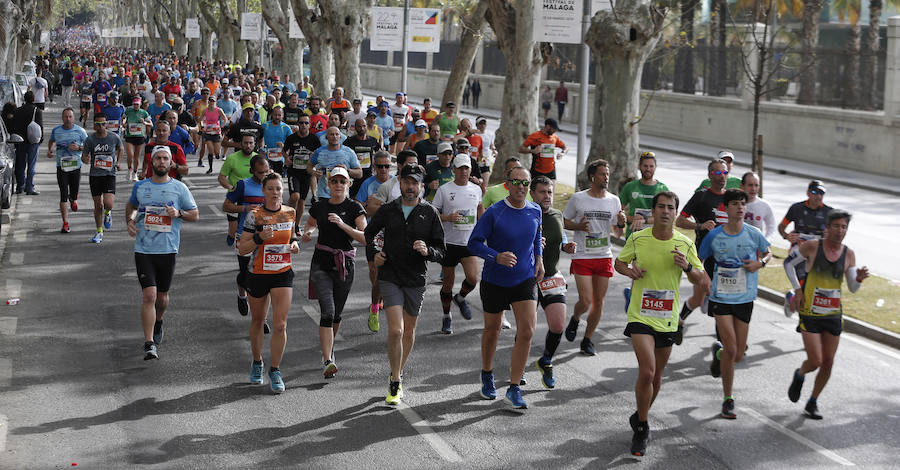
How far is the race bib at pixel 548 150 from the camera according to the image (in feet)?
59.0

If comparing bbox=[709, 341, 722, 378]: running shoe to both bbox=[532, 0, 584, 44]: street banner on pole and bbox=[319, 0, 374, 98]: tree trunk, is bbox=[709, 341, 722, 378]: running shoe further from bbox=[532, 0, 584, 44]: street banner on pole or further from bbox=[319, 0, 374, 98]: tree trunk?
bbox=[319, 0, 374, 98]: tree trunk

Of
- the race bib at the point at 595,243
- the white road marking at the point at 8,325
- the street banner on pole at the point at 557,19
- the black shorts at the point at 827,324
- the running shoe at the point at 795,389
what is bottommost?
the white road marking at the point at 8,325

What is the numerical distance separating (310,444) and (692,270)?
9.55 feet

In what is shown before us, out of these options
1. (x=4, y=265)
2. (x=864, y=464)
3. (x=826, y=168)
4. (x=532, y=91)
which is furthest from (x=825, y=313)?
(x=826, y=168)

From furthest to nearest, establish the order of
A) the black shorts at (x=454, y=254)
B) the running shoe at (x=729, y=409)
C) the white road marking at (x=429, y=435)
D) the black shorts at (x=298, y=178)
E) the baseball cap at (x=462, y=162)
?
1. the black shorts at (x=298, y=178)
2. the black shorts at (x=454, y=254)
3. the baseball cap at (x=462, y=162)
4. the running shoe at (x=729, y=409)
5. the white road marking at (x=429, y=435)

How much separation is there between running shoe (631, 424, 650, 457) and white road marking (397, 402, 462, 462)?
1.20 meters

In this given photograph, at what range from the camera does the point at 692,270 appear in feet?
26.7

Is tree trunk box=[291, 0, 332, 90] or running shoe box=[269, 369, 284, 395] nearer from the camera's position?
running shoe box=[269, 369, 284, 395]

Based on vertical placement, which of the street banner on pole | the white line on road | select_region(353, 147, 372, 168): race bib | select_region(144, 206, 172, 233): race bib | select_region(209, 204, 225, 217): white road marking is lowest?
the white line on road

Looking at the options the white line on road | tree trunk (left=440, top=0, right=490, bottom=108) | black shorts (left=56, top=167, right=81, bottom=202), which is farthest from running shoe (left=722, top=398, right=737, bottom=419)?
tree trunk (left=440, top=0, right=490, bottom=108)

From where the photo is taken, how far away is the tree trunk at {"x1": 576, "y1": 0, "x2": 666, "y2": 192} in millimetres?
19406

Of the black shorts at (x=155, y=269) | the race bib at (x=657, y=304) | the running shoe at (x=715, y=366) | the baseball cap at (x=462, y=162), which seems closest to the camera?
the race bib at (x=657, y=304)

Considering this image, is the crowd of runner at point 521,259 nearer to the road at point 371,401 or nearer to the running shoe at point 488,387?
the running shoe at point 488,387

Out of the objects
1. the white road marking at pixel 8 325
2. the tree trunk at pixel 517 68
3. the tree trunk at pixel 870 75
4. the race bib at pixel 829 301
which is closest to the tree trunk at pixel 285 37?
the tree trunk at pixel 517 68
